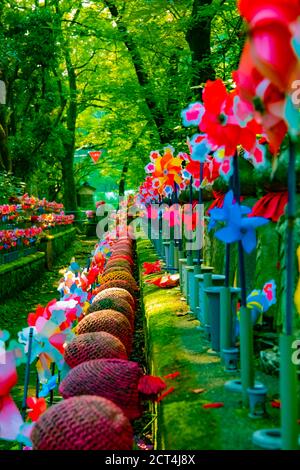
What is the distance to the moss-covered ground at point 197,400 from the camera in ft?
6.45

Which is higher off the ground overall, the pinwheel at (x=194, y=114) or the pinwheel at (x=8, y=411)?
the pinwheel at (x=194, y=114)

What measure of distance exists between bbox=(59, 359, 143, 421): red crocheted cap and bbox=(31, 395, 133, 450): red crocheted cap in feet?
1.56

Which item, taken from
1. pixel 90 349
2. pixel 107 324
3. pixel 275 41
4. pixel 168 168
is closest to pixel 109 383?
pixel 90 349

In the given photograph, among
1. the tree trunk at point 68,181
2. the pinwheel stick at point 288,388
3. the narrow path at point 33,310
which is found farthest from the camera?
the tree trunk at point 68,181

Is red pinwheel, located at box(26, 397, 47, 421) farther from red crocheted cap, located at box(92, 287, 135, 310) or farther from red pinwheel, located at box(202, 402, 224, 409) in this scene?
red crocheted cap, located at box(92, 287, 135, 310)

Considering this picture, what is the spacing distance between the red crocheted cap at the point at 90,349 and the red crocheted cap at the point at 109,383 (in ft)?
1.43

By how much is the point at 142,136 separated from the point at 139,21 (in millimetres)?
3950

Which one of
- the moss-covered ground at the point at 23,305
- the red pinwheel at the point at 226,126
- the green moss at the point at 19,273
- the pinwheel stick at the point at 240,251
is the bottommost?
the moss-covered ground at the point at 23,305

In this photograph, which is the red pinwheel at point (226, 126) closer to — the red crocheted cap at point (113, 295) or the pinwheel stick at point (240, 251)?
the pinwheel stick at point (240, 251)

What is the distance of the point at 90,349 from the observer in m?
3.10

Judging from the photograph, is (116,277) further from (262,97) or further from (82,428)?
(262,97)

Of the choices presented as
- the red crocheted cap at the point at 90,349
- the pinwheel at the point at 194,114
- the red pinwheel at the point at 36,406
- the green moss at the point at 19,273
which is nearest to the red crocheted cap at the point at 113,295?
the red crocheted cap at the point at 90,349
